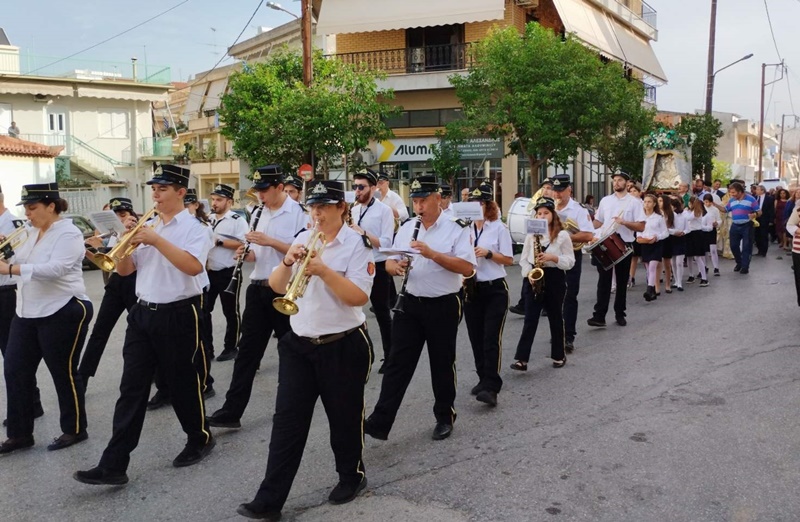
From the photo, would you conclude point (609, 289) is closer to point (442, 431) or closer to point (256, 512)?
point (442, 431)

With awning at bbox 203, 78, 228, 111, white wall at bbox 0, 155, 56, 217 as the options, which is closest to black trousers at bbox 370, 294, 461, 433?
white wall at bbox 0, 155, 56, 217

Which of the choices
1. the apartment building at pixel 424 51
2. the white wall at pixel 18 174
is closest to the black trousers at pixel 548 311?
the apartment building at pixel 424 51

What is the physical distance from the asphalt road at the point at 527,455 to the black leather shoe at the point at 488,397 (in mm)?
77

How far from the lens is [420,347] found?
5828 millimetres

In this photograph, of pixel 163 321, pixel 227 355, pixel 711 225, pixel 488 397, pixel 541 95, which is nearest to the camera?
pixel 163 321

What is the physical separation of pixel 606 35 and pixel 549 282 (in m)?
26.6

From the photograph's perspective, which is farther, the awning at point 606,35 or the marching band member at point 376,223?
the awning at point 606,35

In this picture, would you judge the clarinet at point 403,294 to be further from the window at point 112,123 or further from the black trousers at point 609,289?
the window at point 112,123

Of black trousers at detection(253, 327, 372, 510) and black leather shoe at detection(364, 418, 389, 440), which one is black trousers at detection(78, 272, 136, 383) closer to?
black leather shoe at detection(364, 418, 389, 440)

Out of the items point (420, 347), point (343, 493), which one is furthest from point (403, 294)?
point (343, 493)

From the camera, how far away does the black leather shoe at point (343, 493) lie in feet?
15.3

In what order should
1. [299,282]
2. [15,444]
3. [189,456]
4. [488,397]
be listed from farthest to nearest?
[488,397], [15,444], [189,456], [299,282]

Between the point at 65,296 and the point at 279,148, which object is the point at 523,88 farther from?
the point at 65,296

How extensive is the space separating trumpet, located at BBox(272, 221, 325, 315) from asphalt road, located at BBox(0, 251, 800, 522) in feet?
4.08
